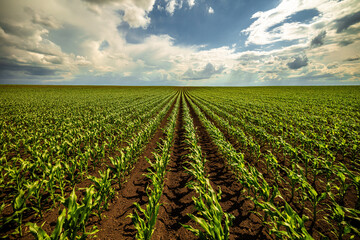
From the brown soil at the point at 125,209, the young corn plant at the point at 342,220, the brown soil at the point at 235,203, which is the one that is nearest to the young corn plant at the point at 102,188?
the brown soil at the point at 125,209

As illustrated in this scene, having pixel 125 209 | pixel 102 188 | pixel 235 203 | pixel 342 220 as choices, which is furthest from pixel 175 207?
pixel 342 220

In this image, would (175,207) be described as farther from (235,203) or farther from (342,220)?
(342,220)

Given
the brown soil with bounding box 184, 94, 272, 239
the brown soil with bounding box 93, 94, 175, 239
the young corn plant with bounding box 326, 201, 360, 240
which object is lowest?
the brown soil with bounding box 184, 94, 272, 239

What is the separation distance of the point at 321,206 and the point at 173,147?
6146 mm

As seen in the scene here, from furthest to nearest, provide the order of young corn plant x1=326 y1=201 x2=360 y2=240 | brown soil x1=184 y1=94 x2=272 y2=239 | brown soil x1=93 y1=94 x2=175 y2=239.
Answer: brown soil x1=184 y1=94 x2=272 y2=239 → brown soil x1=93 y1=94 x2=175 y2=239 → young corn plant x1=326 y1=201 x2=360 y2=240

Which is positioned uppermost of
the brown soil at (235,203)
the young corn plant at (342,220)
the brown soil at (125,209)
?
the young corn plant at (342,220)

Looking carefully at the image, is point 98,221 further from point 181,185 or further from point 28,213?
point 181,185

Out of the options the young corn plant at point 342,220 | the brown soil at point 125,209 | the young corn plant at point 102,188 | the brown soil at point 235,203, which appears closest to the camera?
the young corn plant at point 342,220

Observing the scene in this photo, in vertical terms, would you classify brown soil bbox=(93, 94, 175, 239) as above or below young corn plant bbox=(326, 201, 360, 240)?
below

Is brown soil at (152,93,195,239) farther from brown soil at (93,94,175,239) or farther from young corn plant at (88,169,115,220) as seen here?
young corn plant at (88,169,115,220)

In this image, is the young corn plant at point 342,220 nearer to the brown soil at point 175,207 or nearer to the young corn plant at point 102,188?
the brown soil at point 175,207

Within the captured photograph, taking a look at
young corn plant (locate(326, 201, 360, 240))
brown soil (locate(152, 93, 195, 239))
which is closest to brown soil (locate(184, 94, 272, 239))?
brown soil (locate(152, 93, 195, 239))

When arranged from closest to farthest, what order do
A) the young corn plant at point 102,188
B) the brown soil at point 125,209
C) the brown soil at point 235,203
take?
1. the brown soil at point 125,209
2. the brown soil at point 235,203
3. the young corn plant at point 102,188

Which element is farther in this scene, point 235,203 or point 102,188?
point 235,203
